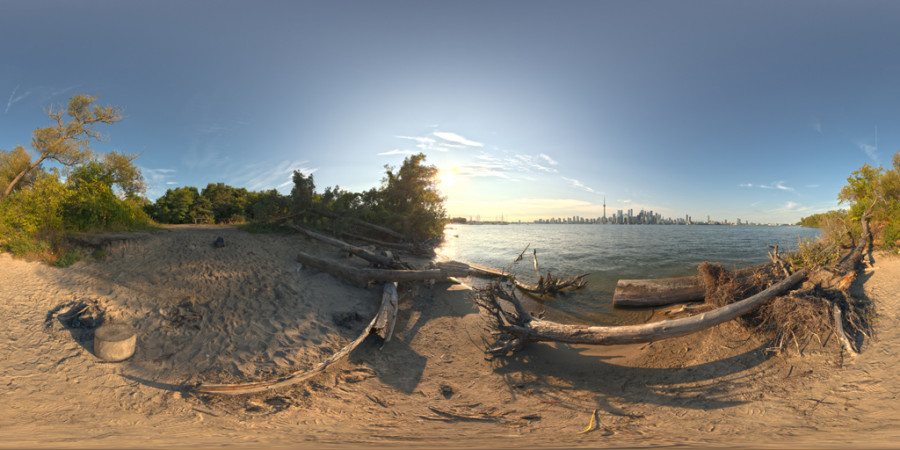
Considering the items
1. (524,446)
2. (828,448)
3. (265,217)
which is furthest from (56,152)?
(828,448)

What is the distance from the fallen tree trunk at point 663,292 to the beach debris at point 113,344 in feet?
44.4

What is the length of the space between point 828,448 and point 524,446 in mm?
3261

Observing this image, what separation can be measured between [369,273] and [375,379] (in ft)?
14.8

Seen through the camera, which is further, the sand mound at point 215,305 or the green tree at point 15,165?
the green tree at point 15,165

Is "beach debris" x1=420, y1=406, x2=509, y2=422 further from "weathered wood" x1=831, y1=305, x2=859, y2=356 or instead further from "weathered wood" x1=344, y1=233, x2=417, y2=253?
"weathered wood" x1=344, y1=233, x2=417, y2=253

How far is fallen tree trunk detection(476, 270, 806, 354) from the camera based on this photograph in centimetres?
609

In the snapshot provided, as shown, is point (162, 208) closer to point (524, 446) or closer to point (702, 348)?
point (524, 446)

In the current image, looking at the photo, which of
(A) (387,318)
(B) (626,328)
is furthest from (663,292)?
(A) (387,318)

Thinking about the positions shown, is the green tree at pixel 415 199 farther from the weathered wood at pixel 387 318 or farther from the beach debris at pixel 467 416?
the beach debris at pixel 467 416

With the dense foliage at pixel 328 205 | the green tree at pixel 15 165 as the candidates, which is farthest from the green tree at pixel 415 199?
the green tree at pixel 15 165

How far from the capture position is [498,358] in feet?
23.9

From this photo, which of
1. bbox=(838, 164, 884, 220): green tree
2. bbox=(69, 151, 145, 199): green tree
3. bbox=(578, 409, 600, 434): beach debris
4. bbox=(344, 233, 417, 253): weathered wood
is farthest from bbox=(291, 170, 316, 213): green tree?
bbox=(838, 164, 884, 220): green tree

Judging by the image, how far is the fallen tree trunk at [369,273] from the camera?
10195 mm

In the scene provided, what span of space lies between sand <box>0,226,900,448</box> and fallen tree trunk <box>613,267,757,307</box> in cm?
347
